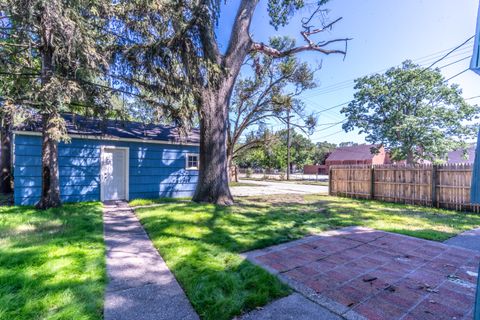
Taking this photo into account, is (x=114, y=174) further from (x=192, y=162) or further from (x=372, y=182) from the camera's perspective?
(x=372, y=182)

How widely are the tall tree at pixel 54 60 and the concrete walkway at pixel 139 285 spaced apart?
3293 millimetres

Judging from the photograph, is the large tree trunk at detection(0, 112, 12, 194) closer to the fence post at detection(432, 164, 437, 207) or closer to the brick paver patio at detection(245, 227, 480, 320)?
the brick paver patio at detection(245, 227, 480, 320)

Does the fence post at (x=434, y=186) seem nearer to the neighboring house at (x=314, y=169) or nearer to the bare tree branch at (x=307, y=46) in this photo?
the bare tree branch at (x=307, y=46)

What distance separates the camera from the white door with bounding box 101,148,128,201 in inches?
331

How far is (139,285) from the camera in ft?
8.39

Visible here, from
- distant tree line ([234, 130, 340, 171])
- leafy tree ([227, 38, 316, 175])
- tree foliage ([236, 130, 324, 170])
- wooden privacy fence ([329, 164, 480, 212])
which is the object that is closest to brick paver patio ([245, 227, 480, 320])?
wooden privacy fence ([329, 164, 480, 212])

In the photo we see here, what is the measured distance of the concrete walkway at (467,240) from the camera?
417 centimetres

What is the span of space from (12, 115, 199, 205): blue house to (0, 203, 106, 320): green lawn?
8.74ft

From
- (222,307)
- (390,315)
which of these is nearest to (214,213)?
(222,307)

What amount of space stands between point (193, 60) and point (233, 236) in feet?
16.1

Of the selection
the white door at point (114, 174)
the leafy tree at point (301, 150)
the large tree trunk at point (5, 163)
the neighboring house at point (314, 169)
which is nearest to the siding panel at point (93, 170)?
the white door at point (114, 174)

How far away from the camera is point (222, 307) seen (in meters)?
2.11

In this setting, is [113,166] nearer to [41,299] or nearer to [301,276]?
[41,299]

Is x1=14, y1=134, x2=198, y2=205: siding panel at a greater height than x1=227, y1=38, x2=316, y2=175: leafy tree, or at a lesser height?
lesser
